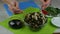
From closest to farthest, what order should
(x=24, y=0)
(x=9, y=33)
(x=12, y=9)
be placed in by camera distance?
1. (x=9, y=33)
2. (x=12, y=9)
3. (x=24, y=0)

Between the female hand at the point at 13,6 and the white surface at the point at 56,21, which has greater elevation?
the female hand at the point at 13,6

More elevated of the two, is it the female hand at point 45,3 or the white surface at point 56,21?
the female hand at point 45,3

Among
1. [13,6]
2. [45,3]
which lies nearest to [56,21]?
[45,3]

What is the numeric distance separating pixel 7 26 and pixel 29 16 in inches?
5.4

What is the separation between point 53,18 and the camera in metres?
1.04

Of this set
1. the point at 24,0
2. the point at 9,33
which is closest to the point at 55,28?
the point at 9,33

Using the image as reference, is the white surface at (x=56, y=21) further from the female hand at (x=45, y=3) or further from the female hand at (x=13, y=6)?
the female hand at (x=13, y=6)

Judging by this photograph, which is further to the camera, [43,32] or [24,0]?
[24,0]

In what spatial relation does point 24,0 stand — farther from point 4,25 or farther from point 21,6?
point 4,25

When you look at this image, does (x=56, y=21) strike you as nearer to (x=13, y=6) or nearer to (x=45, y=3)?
(x=45, y=3)

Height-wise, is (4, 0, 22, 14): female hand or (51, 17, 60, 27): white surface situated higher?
(4, 0, 22, 14): female hand

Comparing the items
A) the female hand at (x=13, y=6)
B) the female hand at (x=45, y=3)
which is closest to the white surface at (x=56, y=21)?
the female hand at (x=45, y=3)

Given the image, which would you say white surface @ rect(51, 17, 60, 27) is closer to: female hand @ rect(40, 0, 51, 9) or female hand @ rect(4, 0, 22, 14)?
female hand @ rect(40, 0, 51, 9)

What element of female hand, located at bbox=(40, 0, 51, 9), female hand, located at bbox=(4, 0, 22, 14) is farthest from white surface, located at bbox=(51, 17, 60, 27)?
female hand, located at bbox=(4, 0, 22, 14)
